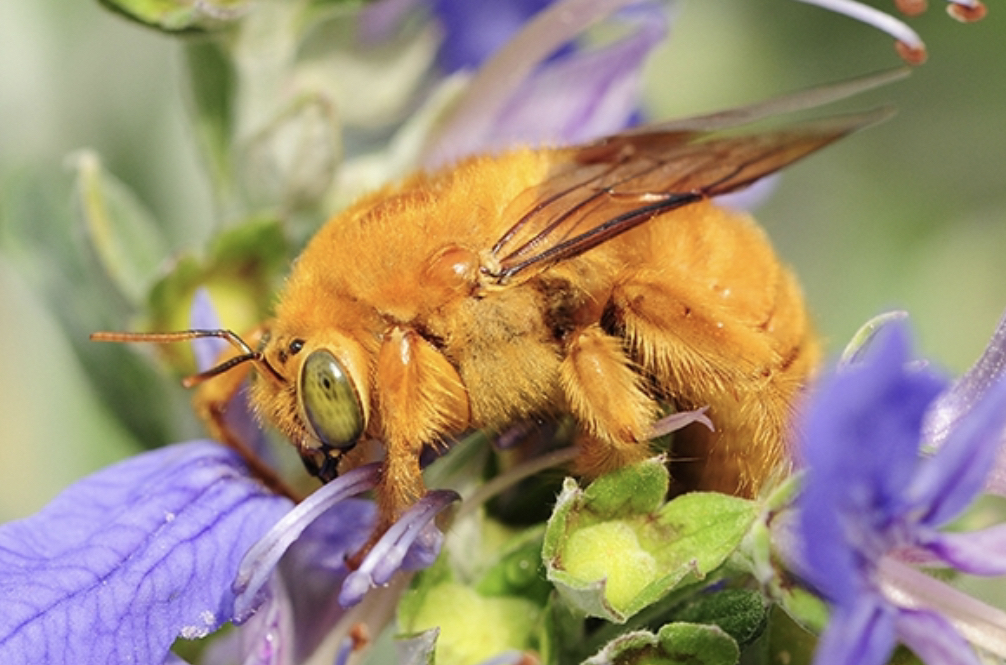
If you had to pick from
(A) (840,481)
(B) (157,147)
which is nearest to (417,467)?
(A) (840,481)

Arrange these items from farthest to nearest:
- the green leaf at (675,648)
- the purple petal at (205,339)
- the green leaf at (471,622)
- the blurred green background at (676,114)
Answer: the blurred green background at (676,114) → the purple petal at (205,339) → the green leaf at (471,622) → the green leaf at (675,648)

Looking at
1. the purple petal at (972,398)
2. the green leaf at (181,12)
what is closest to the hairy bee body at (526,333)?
the purple petal at (972,398)

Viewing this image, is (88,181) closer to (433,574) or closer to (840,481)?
(433,574)

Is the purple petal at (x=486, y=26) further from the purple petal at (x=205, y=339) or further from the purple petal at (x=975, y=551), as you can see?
the purple petal at (x=975, y=551)

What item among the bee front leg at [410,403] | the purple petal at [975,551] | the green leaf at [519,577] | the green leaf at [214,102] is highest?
the green leaf at [214,102]

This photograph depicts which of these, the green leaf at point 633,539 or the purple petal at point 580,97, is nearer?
the green leaf at point 633,539

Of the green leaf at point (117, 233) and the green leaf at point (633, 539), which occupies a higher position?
the green leaf at point (117, 233)
